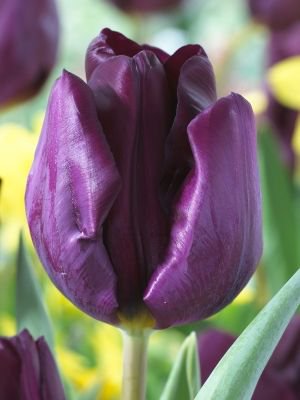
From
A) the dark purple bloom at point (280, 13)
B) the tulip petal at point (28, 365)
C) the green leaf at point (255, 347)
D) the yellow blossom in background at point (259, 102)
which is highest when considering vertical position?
the green leaf at point (255, 347)

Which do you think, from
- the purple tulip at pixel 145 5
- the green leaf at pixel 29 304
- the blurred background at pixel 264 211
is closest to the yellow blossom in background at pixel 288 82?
the blurred background at pixel 264 211

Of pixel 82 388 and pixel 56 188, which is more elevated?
pixel 56 188

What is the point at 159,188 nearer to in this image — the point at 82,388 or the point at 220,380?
the point at 220,380

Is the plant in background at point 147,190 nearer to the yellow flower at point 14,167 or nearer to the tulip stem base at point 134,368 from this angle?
the tulip stem base at point 134,368

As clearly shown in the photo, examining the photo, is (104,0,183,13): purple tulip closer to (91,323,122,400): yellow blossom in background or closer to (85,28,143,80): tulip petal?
(91,323,122,400): yellow blossom in background

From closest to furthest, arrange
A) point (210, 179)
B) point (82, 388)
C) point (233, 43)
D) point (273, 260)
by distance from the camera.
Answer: point (210, 179) → point (82, 388) → point (273, 260) → point (233, 43)

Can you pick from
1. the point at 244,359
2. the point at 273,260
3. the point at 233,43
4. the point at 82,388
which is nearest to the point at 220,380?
the point at 244,359
